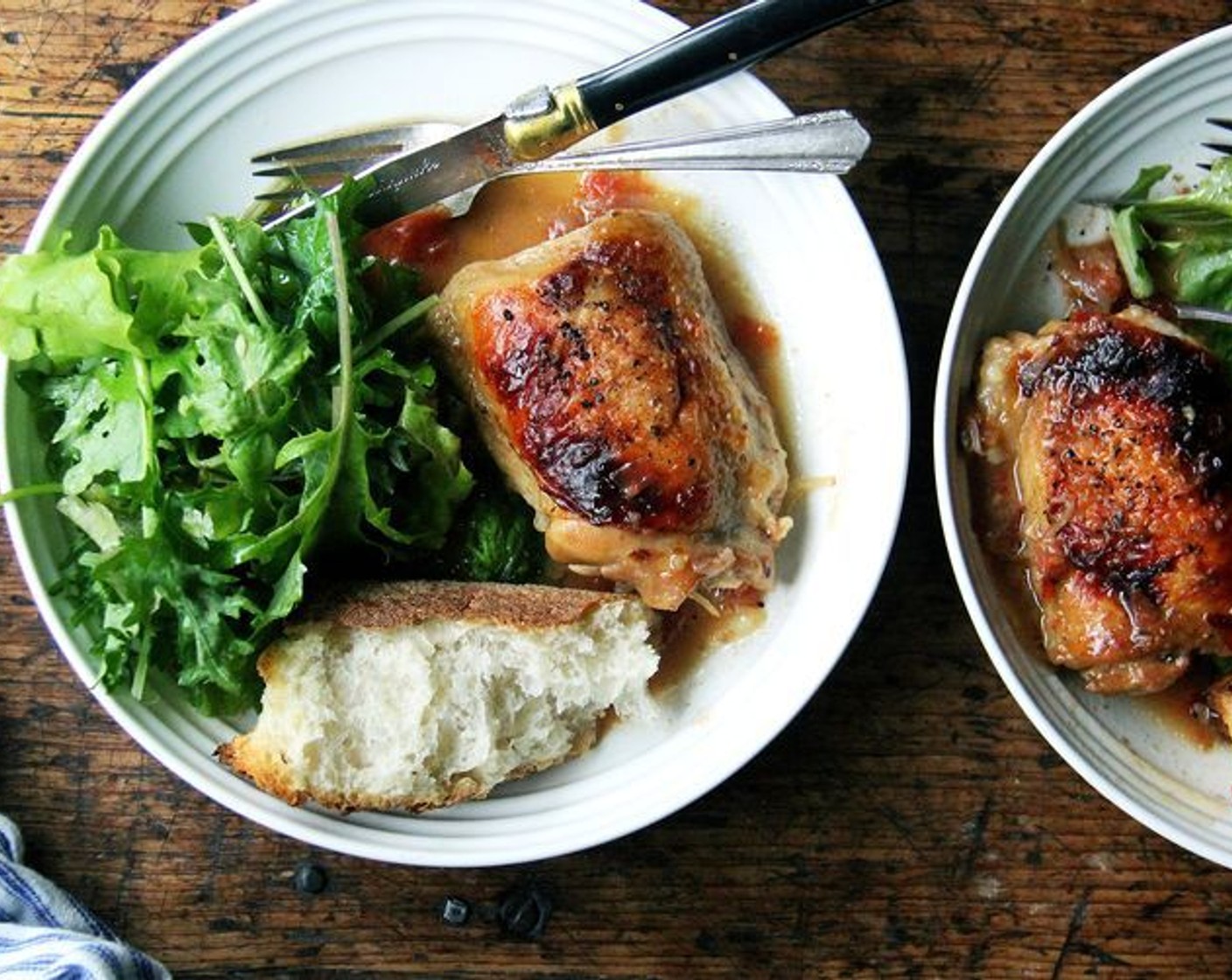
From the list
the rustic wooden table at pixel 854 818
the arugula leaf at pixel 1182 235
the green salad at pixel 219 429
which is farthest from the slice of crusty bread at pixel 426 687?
the arugula leaf at pixel 1182 235

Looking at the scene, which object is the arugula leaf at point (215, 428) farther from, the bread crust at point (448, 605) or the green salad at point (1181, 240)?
the green salad at point (1181, 240)

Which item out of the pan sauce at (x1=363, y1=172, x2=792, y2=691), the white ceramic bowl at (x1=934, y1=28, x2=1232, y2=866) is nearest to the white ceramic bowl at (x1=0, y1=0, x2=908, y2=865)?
the pan sauce at (x1=363, y1=172, x2=792, y2=691)

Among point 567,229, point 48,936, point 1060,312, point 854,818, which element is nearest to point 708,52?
point 567,229

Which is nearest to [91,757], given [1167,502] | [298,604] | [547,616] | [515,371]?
[298,604]

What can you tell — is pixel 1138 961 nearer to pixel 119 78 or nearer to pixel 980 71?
pixel 980 71

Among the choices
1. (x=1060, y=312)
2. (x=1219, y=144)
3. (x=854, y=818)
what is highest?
(x=1219, y=144)

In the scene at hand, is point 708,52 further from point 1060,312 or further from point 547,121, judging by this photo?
point 1060,312

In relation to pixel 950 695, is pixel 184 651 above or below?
above
